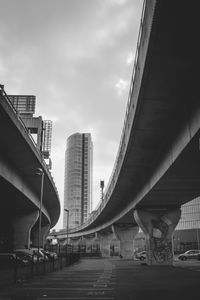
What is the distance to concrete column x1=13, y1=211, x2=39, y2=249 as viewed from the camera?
44.6 metres

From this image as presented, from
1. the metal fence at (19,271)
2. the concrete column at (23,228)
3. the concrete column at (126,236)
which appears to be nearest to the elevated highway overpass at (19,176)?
the concrete column at (23,228)

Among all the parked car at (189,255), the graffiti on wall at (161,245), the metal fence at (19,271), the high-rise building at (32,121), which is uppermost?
the high-rise building at (32,121)

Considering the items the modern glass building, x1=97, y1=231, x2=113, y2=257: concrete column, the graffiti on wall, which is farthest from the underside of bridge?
the modern glass building

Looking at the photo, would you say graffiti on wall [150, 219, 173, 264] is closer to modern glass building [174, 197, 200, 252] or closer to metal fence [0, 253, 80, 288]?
metal fence [0, 253, 80, 288]

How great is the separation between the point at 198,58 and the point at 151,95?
282 cm

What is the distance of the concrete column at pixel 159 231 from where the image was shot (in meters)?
35.8

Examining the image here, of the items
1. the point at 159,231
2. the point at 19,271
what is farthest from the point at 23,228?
the point at 159,231

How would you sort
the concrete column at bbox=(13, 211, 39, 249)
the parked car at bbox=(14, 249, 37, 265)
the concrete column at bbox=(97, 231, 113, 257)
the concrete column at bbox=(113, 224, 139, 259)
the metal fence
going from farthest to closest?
the concrete column at bbox=(97, 231, 113, 257) < the concrete column at bbox=(113, 224, 139, 259) < the concrete column at bbox=(13, 211, 39, 249) < the parked car at bbox=(14, 249, 37, 265) < the metal fence

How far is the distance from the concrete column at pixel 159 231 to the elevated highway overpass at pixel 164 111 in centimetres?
224

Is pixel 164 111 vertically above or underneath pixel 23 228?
above

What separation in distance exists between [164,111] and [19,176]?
18.1 m

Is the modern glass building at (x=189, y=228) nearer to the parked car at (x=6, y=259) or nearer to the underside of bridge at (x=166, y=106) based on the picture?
the parked car at (x=6, y=259)

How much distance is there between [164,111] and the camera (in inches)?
594

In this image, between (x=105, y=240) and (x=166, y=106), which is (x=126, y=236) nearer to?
(x=105, y=240)
